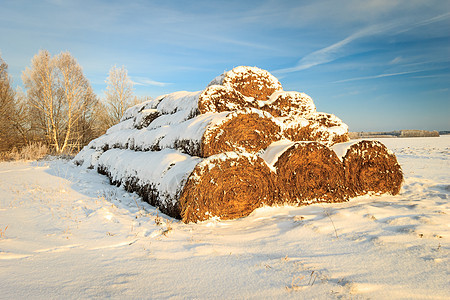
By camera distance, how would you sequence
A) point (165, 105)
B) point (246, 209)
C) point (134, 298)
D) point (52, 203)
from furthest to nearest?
1. point (165, 105)
2. point (52, 203)
3. point (246, 209)
4. point (134, 298)

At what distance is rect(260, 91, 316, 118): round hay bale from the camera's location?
6.36 m

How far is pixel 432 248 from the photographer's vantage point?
91.4 inches

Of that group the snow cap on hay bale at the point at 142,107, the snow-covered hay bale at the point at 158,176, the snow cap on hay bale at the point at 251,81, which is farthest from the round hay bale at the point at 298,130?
the snow cap on hay bale at the point at 142,107

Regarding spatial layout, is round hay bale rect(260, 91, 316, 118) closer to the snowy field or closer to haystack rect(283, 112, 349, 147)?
haystack rect(283, 112, 349, 147)

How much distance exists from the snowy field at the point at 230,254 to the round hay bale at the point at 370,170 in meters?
0.96

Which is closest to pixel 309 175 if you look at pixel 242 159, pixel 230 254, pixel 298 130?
pixel 298 130

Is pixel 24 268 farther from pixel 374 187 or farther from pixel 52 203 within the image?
pixel 374 187

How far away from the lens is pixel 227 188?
3.88m

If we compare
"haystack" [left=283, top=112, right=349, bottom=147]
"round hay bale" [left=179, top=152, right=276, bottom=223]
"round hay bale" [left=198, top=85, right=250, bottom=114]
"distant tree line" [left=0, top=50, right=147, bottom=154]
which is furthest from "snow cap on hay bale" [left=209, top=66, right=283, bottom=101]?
"distant tree line" [left=0, top=50, right=147, bottom=154]

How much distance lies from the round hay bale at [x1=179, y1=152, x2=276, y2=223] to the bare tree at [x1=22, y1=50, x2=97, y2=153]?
20885mm

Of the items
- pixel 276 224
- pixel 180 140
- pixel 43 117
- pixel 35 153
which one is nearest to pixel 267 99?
pixel 180 140

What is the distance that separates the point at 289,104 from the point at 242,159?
3096mm

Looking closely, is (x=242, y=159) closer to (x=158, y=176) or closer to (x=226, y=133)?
(x=226, y=133)

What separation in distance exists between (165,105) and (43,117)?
2089 cm
